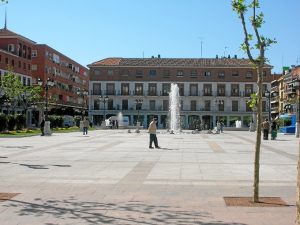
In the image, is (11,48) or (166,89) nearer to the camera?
(11,48)

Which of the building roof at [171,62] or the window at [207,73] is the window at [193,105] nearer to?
the window at [207,73]

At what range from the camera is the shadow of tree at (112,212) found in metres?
6.80

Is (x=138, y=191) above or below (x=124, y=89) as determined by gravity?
below

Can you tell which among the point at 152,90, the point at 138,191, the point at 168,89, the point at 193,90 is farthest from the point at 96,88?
the point at 138,191

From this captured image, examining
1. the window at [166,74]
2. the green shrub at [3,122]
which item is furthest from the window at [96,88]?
the green shrub at [3,122]

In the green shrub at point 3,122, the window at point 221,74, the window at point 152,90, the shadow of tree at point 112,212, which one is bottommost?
the shadow of tree at point 112,212

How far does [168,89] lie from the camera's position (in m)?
88.8

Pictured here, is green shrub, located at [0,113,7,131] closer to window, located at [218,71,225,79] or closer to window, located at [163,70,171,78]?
window, located at [163,70,171,78]

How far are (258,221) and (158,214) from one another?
1.42m

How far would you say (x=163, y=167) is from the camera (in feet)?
45.5

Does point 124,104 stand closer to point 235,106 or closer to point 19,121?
point 235,106

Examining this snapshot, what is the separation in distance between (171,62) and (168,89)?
16.8ft

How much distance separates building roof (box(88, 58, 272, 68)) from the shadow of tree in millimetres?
81337

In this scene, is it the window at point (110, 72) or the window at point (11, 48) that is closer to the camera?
the window at point (11, 48)
